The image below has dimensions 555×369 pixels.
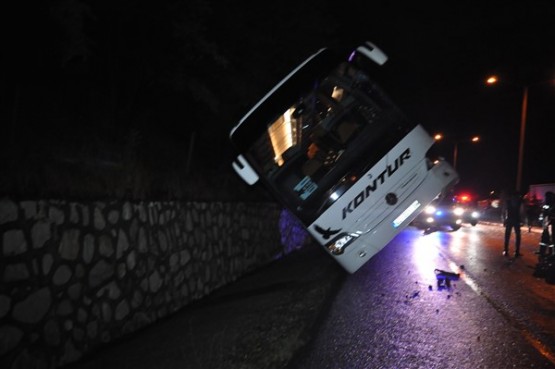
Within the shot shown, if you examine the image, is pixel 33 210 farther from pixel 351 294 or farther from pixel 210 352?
pixel 351 294

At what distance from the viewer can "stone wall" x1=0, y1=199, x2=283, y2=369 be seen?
3.83 m

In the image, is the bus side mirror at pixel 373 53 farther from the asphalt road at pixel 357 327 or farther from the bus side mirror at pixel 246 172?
the asphalt road at pixel 357 327

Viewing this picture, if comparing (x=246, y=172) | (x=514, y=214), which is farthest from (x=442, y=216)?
(x=246, y=172)

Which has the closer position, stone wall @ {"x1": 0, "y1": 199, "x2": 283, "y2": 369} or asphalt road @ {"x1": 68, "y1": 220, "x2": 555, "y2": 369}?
stone wall @ {"x1": 0, "y1": 199, "x2": 283, "y2": 369}

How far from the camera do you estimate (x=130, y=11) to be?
23.4ft

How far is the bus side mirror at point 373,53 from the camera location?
670 cm

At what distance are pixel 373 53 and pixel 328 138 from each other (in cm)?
152

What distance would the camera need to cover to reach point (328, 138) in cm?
712

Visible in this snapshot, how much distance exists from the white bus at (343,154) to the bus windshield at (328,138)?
0.7 inches

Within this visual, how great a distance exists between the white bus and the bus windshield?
0.05 ft

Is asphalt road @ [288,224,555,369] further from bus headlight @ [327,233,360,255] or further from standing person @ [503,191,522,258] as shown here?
standing person @ [503,191,522,258]

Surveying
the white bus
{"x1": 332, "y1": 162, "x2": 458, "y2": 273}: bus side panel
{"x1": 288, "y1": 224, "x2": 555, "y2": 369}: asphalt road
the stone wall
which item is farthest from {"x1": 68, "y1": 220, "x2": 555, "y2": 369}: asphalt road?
the white bus

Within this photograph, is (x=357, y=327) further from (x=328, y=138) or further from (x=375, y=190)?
(x=328, y=138)

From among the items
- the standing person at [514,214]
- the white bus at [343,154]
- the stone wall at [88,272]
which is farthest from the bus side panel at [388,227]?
the standing person at [514,214]
